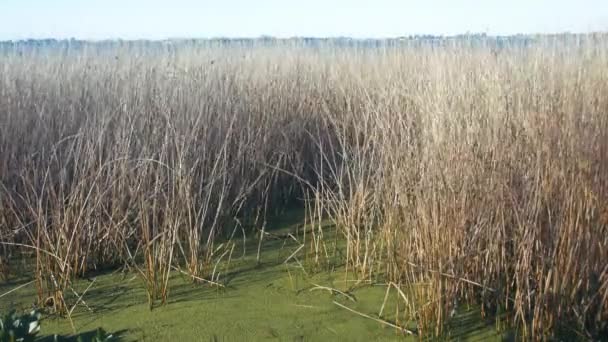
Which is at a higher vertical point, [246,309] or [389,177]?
[389,177]

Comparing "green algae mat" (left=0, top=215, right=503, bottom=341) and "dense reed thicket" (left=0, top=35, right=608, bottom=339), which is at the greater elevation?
"dense reed thicket" (left=0, top=35, right=608, bottom=339)

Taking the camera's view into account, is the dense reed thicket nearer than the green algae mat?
Yes

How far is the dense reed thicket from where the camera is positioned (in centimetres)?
296

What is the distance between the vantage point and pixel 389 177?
360 cm

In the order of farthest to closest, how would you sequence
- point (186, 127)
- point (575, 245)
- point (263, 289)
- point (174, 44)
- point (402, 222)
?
1. point (174, 44)
2. point (186, 127)
3. point (263, 289)
4. point (402, 222)
5. point (575, 245)

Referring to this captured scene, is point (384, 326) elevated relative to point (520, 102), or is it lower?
lower

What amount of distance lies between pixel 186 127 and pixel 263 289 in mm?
1254

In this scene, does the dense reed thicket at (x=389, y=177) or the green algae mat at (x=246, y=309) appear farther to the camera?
the green algae mat at (x=246, y=309)

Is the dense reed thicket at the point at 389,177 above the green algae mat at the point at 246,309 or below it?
above

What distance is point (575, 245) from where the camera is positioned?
Result: 2879 millimetres

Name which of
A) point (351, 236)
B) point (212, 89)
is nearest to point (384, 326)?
point (351, 236)

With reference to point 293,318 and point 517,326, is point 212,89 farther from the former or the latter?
point 517,326

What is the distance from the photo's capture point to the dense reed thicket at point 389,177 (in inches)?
117

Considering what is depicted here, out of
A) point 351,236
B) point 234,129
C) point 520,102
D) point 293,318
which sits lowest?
point 293,318
